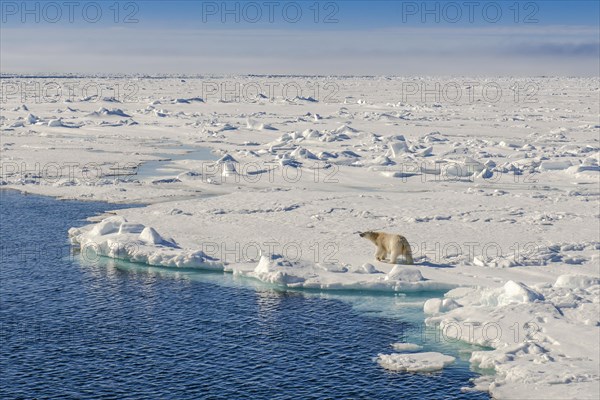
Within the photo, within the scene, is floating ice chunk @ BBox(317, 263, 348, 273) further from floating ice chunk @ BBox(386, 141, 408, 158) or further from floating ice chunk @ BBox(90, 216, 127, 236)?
floating ice chunk @ BBox(386, 141, 408, 158)

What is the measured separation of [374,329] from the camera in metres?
21.5

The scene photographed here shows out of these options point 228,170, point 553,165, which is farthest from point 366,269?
point 553,165

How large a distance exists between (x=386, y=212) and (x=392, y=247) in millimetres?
9340

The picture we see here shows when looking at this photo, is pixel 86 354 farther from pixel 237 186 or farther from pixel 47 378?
pixel 237 186

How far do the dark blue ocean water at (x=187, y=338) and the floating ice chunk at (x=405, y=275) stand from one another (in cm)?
81

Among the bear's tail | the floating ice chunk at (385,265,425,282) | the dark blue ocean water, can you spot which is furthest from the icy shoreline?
the dark blue ocean water

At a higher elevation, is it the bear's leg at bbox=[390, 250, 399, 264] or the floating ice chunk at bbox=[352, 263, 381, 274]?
the bear's leg at bbox=[390, 250, 399, 264]

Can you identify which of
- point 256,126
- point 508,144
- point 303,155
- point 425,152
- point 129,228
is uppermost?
point 256,126

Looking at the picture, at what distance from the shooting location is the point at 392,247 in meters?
27.2

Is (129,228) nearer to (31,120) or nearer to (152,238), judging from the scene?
(152,238)

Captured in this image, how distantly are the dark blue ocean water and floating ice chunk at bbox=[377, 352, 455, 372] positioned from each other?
0.30m

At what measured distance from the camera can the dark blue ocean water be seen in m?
17.5

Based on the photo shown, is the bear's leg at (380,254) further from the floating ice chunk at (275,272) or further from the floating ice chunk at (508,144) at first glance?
the floating ice chunk at (508,144)

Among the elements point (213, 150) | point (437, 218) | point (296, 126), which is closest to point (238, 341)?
point (437, 218)
